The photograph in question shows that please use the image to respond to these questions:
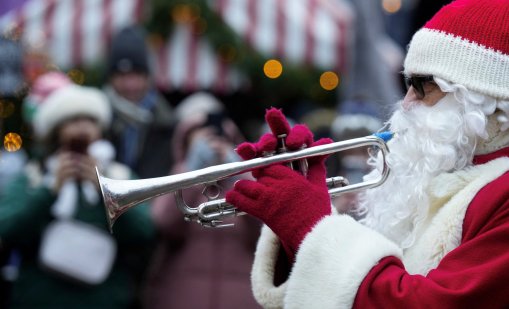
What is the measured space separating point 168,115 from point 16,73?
1.52 metres

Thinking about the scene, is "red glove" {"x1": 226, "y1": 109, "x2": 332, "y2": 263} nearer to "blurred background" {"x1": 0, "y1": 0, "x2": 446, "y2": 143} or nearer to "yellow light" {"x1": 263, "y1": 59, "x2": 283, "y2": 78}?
"blurred background" {"x1": 0, "y1": 0, "x2": 446, "y2": 143}

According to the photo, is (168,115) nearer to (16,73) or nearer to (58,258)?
(16,73)

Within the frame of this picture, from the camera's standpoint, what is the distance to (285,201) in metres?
2.50

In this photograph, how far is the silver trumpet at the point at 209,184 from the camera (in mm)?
2623

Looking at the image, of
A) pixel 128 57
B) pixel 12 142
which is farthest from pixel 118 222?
pixel 12 142

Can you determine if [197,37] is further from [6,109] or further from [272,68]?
[6,109]

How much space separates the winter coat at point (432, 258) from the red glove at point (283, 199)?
0.05m

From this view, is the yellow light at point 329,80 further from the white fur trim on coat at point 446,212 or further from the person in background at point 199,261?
the white fur trim on coat at point 446,212

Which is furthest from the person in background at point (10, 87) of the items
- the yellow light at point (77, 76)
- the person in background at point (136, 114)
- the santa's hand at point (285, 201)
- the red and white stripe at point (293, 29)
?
the santa's hand at point (285, 201)

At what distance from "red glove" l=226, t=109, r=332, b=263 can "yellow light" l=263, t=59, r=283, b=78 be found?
20.7ft

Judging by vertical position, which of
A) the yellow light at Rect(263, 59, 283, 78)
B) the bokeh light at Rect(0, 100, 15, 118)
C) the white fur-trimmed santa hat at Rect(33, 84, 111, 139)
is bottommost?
the yellow light at Rect(263, 59, 283, 78)

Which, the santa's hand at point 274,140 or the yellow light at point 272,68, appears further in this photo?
the yellow light at point 272,68

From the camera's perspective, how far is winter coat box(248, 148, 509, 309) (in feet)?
7.50

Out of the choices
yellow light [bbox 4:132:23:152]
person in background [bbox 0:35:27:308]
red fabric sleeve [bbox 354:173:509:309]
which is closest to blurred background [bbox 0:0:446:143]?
person in background [bbox 0:35:27:308]
